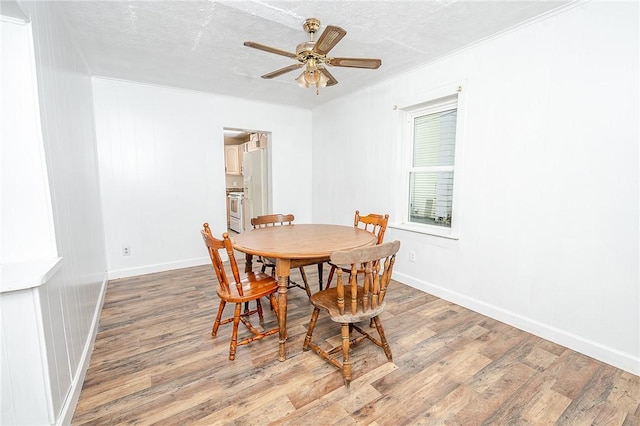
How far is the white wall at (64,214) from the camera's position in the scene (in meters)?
1.29

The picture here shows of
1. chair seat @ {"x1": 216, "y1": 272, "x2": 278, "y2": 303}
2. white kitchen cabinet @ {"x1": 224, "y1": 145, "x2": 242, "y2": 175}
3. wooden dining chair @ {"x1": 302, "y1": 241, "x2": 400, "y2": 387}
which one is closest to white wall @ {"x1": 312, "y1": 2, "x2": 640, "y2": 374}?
wooden dining chair @ {"x1": 302, "y1": 241, "x2": 400, "y2": 387}

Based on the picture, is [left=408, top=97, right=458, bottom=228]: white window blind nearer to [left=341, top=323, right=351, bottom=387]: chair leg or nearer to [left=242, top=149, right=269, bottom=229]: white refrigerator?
[left=341, top=323, right=351, bottom=387]: chair leg

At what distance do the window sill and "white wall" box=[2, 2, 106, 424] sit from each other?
9.54 feet

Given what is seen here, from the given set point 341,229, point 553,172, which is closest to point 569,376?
point 553,172

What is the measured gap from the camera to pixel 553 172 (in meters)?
2.07

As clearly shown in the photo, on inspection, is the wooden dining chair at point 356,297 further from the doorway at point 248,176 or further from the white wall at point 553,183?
the doorway at point 248,176

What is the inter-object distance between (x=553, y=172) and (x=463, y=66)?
1.24 metres

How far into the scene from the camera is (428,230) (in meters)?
3.05

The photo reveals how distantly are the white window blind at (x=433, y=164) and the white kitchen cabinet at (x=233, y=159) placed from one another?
4826 mm

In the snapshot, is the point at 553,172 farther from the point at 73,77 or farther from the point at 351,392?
the point at 73,77

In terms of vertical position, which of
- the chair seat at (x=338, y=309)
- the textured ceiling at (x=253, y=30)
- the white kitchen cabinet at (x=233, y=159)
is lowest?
the chair seat at (x=338, y=309)

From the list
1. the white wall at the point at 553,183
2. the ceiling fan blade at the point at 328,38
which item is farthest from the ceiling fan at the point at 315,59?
the white wall at the point at 553,183

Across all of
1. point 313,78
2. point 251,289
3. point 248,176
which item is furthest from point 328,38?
point 248,176

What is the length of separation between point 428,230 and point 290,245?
1731 millimetres
